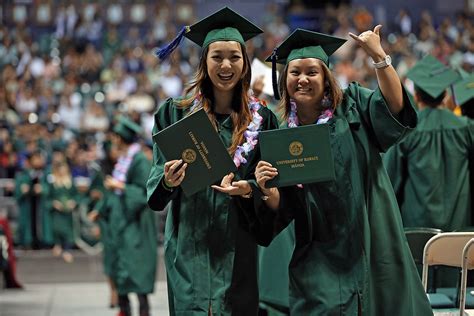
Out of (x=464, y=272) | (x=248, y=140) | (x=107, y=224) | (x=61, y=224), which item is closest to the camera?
(x=248, y=140)

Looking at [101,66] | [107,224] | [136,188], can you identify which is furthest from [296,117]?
[101,66]

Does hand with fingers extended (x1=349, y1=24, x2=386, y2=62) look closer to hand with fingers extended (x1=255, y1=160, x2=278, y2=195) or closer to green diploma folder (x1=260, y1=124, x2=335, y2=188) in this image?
green diploma folder (x1=260, y1=124, x2=335, y2=188)

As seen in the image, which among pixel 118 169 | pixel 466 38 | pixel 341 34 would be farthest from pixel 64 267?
pixel 466 38

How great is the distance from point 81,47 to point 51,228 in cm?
714

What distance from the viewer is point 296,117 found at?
4.55 metres

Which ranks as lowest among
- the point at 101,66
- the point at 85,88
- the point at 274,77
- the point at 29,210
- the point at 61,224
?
the point at 61,224

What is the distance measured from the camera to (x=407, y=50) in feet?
71.2

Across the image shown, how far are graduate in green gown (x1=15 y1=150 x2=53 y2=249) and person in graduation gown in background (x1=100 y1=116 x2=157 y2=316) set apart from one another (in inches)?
259

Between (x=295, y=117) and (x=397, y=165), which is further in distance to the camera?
(x=397, y=165)

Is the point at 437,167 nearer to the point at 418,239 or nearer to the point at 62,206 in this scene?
the point at 418,239

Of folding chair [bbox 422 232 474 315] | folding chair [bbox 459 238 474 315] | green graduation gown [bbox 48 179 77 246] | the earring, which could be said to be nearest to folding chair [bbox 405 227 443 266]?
folding chair [bbox 422 232 474 315]

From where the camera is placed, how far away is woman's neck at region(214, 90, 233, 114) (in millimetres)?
4492

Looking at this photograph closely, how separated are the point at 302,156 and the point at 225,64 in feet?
1.72

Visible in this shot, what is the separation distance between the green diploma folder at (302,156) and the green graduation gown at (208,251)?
0.22m
